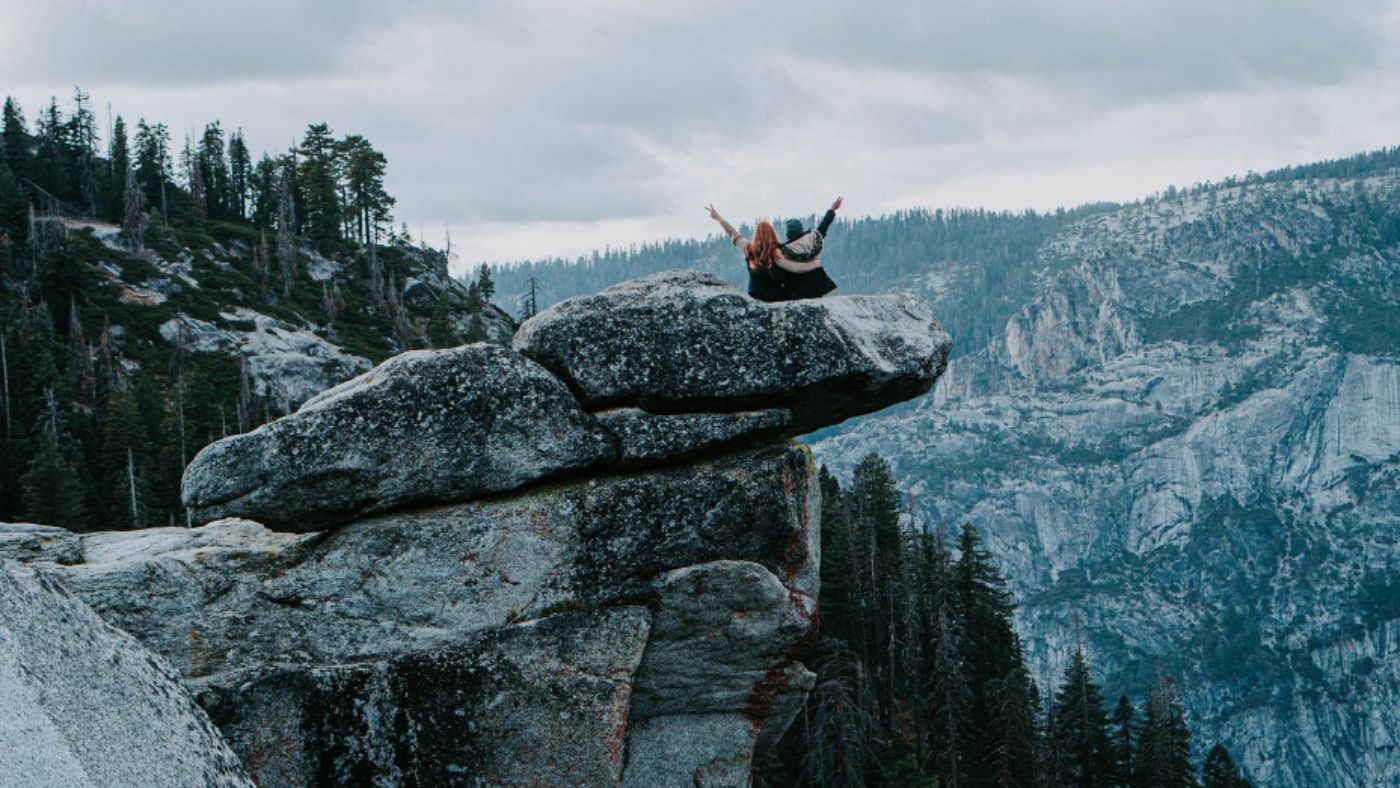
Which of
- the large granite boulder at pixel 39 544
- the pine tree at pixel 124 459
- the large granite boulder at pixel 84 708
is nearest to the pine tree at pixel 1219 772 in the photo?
the pine tree at pixel 124 459

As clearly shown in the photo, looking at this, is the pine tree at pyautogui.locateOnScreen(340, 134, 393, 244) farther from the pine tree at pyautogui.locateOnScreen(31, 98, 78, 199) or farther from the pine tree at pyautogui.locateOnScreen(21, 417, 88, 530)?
the pine tree at pyautogui.locateOnScreen(21, 417, 88, 530)

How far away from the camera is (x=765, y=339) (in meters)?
18.2

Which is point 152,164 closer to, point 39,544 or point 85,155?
point 85,155

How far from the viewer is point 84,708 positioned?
26.5 ft

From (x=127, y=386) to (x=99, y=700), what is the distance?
3946 inches

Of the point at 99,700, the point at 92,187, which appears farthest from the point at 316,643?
the point at 92,187

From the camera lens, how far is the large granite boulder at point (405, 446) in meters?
16.6

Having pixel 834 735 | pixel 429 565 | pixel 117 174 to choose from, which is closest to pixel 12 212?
pixel 117 174

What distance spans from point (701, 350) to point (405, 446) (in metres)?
4.98

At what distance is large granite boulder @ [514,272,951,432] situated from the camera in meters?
17.8

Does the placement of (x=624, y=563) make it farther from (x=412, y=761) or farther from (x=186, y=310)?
(x=186, y=310)

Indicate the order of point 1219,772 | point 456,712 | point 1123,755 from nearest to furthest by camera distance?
point 456,712 < point 1123,755 < point 1219,772

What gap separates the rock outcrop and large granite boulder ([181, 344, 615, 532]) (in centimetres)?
4

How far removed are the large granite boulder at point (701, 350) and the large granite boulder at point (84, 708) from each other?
29.7ft
